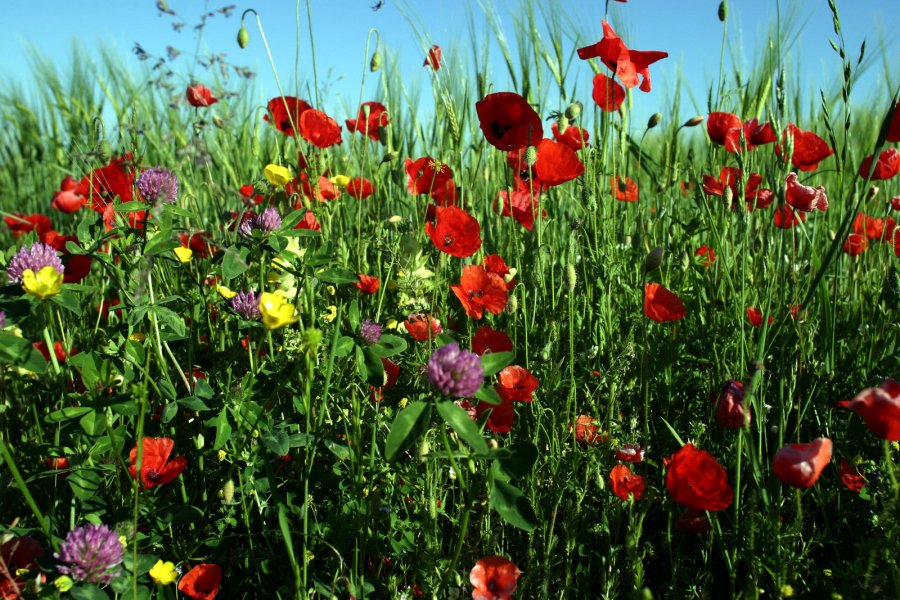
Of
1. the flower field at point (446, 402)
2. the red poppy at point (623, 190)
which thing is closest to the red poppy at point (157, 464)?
the flower field at point (446, 402)

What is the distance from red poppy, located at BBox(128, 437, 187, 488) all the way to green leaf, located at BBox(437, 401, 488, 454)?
1.67 ft

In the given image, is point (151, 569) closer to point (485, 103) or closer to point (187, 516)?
point (187, 516)

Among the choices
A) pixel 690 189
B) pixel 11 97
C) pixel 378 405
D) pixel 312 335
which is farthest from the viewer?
pixel 11 97

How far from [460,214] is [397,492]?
57 cm

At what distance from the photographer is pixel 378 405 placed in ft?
3.80

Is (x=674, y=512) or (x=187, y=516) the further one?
(x=674, y=512)

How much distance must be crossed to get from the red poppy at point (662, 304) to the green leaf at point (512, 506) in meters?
0.50

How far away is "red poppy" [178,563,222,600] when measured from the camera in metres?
1.04

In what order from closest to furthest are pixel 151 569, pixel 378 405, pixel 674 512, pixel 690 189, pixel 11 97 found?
pixel 151 569
pixel 378 405
pixel 674 512
pixel 690 189
pixel 11 97

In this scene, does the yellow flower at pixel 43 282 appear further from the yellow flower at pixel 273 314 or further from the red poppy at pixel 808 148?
the red poppy at pixel 808 148

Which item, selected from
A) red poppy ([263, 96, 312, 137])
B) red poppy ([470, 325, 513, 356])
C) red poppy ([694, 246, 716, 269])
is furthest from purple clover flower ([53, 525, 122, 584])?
red poppy ([694, 246, 716, 269])

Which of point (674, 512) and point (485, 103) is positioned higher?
point (485, 103)

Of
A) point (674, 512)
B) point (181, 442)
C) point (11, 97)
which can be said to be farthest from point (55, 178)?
point (674, 512)

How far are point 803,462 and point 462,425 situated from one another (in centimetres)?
44
